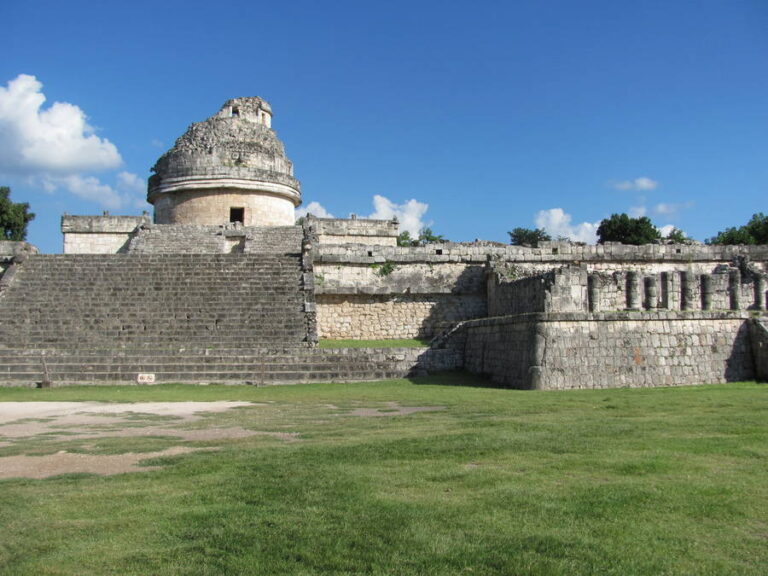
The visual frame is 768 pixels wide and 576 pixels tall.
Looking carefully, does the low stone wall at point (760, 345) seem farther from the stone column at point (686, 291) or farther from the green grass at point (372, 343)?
the green grass at point (372, 343)

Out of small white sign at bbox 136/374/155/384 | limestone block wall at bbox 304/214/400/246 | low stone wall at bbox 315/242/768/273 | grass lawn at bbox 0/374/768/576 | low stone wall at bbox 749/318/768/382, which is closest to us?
grass lawn at bbox 0/374/768/576

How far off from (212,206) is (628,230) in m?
31.7

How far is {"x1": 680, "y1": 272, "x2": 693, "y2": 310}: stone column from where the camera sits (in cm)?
1418

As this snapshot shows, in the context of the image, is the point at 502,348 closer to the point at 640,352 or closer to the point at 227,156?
the point at 640,352

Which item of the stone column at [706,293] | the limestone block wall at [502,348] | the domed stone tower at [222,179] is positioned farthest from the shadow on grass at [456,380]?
the domed stone tower at [222,179]

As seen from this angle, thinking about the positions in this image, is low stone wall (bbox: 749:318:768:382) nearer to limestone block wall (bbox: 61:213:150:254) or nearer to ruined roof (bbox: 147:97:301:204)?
ruined roof (bbox: 147:97:301:204)

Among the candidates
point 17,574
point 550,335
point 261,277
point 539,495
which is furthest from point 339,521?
point 261,277

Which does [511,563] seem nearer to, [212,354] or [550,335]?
[550,335]

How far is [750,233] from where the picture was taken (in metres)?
44.4

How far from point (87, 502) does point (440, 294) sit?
15635 millimetres

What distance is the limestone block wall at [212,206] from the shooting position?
2780cm

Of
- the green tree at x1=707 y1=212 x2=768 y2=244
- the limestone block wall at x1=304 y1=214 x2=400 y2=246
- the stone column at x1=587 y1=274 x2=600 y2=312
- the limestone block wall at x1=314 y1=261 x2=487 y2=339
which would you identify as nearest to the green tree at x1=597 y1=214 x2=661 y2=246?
the green tree at x1=707 y1=212 x2=768 y2=244

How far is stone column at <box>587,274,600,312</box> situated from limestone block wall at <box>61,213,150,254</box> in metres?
19.6

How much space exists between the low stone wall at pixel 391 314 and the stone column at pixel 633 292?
20.5 ft
